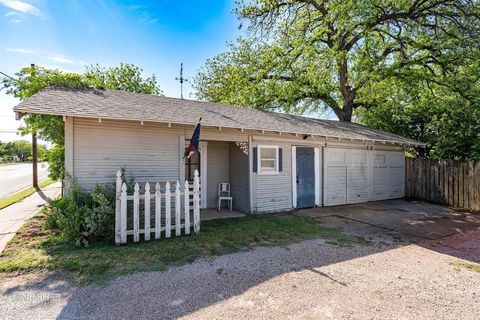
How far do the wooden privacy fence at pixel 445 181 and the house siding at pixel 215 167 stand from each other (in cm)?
878

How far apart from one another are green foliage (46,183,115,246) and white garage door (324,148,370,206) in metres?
7.50

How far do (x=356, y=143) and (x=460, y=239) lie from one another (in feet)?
17.4

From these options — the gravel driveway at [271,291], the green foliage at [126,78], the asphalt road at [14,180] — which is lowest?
the gravel driveway at [271,291]

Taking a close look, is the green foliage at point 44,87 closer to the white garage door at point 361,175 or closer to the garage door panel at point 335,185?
the garage door panel at point 335,185

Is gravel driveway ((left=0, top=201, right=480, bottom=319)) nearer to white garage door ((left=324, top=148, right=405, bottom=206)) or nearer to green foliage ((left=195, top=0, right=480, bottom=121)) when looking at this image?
white garage door ((left=324, top=148, right=405, bottom=206))

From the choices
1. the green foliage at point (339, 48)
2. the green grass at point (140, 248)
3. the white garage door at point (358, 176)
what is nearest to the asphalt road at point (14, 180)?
the green grass at point (140, 248)

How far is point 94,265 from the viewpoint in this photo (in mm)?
4160

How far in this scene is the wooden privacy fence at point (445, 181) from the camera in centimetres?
991

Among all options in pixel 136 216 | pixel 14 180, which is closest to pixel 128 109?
pixel 136 216

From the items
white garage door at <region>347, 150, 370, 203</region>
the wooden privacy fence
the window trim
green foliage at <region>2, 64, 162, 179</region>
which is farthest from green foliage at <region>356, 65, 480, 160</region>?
green foliage at <region>2, 64, 162, 179</region>

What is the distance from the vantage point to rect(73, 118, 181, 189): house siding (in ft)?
20.1

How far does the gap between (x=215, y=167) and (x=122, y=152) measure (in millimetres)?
3618

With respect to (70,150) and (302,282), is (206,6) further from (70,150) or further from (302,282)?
(302,282)

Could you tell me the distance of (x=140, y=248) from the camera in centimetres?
499
